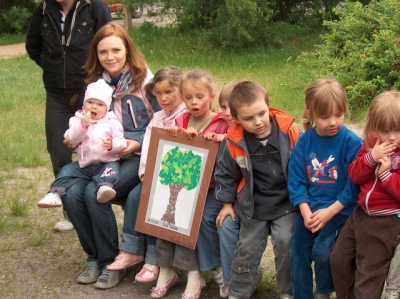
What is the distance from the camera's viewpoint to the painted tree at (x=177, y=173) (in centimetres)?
462

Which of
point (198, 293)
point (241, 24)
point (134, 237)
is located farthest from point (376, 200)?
point (241, 24)

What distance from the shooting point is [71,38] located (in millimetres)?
5539

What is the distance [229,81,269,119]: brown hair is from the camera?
4.17 meters

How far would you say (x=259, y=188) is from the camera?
169 inches

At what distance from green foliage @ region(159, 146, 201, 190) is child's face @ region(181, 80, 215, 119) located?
280mm

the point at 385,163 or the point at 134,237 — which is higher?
the point at 385,163

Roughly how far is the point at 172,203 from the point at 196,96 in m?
0.71

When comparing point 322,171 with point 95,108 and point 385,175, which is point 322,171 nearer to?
point 385,175

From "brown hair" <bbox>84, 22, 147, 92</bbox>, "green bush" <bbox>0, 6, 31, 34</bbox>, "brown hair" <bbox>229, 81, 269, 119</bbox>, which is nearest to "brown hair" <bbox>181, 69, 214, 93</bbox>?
"brown hair" <bbox>229, 81, 269, 119</bbox>

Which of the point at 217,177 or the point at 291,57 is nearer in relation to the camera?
the point at 217,177

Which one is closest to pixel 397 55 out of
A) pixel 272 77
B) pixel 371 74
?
pixel 371 74

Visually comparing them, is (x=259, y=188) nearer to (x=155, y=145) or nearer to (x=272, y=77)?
(x=155, y=145)

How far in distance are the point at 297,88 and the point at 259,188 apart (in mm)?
5869

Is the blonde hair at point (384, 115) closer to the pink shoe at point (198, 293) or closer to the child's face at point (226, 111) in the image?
the child's face at point (226, 111)
